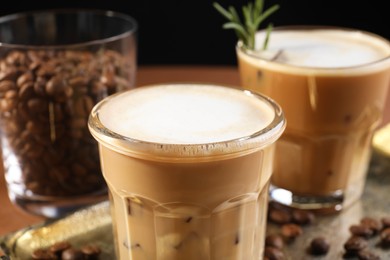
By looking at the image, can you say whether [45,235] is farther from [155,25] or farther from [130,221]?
[155,25]

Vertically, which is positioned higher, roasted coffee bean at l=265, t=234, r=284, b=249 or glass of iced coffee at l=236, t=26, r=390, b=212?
glass of iced coffee at l=236, t=26, r=390, b=212

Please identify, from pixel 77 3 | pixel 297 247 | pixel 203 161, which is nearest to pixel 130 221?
pixel 203 161

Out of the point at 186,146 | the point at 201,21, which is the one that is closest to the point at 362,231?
the point at 186,146

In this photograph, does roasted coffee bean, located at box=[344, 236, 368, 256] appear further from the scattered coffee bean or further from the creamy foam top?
the scattered coffee bean

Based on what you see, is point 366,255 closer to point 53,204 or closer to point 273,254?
point 273,254

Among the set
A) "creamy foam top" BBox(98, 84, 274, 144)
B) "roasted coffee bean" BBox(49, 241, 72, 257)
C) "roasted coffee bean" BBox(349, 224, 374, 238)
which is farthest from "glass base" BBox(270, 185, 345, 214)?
"roasted coffee bean" BBox(49, 241, 72, 257)
